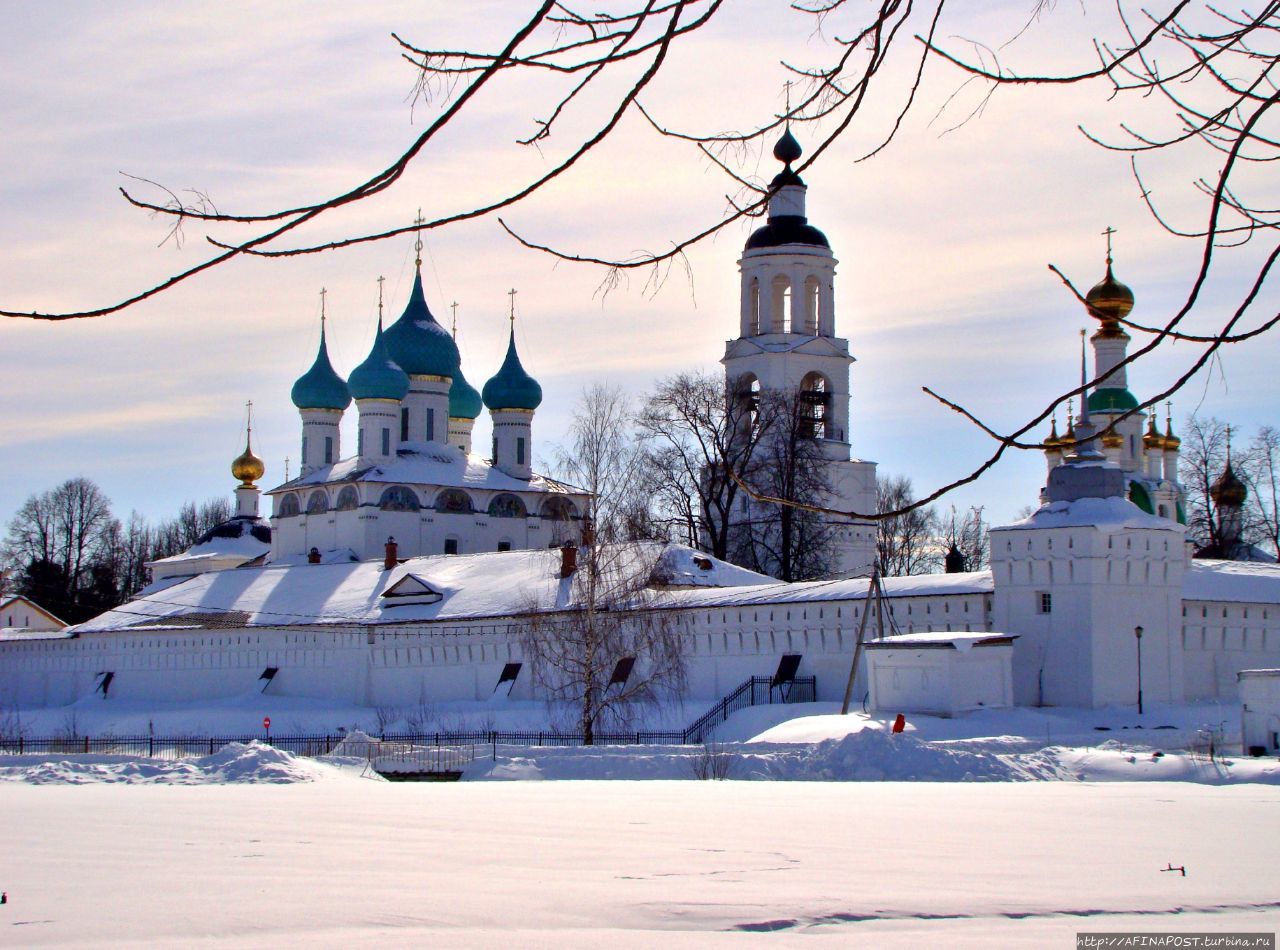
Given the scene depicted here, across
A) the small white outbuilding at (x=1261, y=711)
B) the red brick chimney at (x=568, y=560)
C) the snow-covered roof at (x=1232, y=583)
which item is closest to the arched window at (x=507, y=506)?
the red brick chimney at (x=568, y=560)

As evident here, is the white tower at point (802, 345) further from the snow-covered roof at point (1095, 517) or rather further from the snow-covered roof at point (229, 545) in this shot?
the snow-covered roof at point (229, 545)

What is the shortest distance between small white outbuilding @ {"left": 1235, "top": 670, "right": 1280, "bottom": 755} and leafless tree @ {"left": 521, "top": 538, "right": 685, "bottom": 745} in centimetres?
999

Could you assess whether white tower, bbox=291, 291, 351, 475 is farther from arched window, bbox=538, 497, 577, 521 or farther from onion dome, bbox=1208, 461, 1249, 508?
onion dome, bbox=1208, 461, 1249, 508

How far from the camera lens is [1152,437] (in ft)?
165

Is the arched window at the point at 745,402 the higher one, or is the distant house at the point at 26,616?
the arched window at the point at 745,402

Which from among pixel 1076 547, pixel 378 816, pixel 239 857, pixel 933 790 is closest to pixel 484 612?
pixel 1076 547

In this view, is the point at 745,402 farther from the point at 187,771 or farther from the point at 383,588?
the point at 187,771

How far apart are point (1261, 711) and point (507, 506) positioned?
104 feet

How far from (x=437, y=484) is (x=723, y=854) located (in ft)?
146

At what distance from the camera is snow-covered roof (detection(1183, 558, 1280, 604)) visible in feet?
104

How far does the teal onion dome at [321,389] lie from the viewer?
54812mm

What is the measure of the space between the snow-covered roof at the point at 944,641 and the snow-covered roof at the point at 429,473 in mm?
21972

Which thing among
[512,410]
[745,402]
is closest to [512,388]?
[512,410]

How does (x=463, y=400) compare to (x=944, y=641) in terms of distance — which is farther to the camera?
(x=463, y=400)
